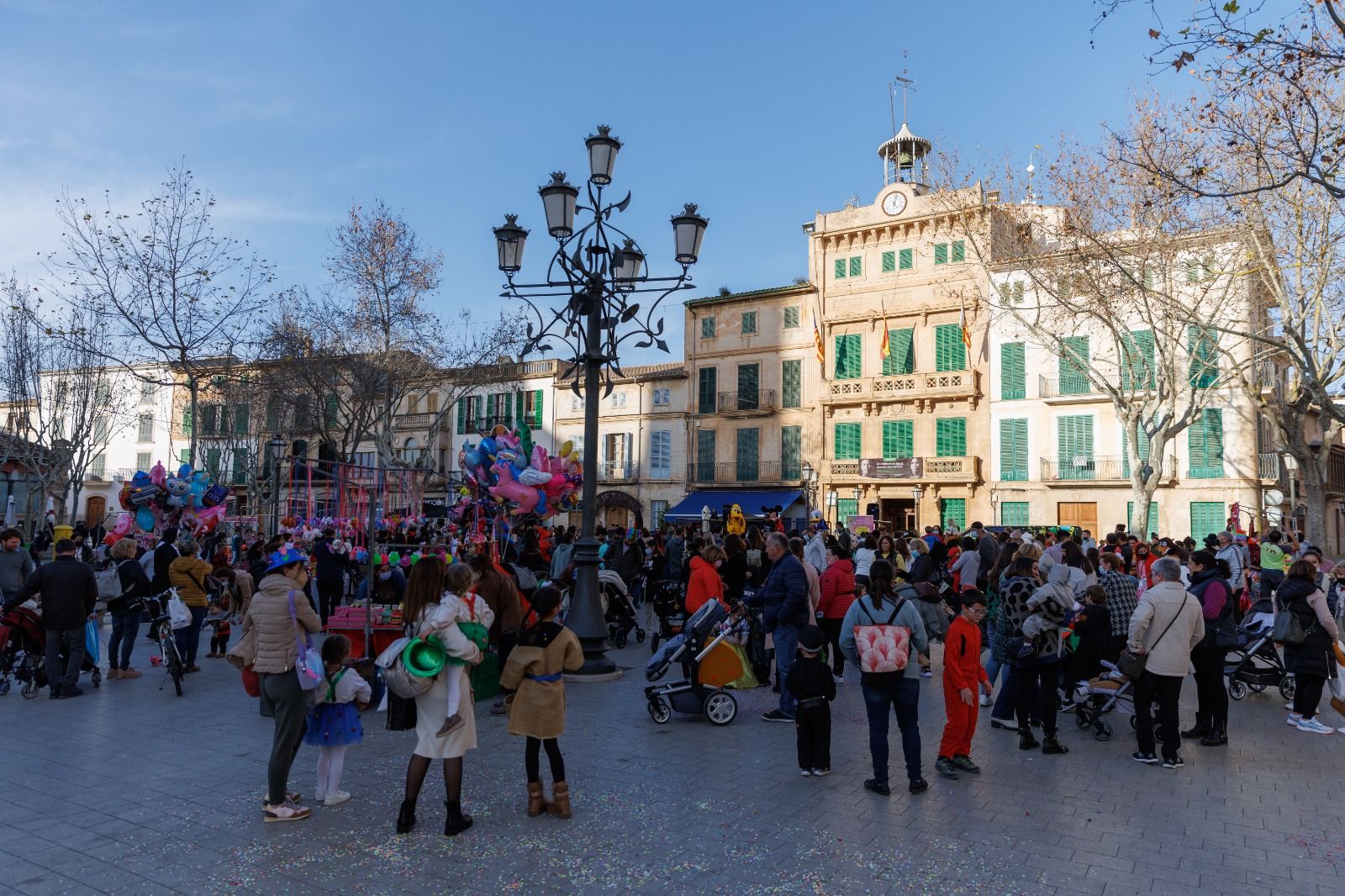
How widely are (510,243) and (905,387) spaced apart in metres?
22.7

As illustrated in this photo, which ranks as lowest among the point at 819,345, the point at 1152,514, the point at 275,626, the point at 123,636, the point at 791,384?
the point at 123,636

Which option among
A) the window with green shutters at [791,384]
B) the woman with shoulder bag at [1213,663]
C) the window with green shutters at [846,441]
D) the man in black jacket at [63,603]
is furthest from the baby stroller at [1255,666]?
the window with green shutters at [791,384]

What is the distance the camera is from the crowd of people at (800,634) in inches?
208

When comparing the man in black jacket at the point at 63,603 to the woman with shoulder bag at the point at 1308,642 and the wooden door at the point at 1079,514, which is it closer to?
the woman with shoulder bag at the point at 1308,642

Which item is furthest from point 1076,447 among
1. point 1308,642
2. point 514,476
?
point 1308,642

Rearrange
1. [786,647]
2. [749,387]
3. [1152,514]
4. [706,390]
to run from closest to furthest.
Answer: [786,647] → [1152,514] → [749,387] → [706,390]

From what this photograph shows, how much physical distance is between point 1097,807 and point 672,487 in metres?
30.3

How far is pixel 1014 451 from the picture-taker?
29.3 meters

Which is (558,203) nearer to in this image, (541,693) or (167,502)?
(541,693)

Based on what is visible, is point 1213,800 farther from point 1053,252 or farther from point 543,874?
point 1053,252

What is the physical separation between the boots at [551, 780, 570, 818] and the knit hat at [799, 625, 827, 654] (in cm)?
187

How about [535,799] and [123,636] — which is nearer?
[535,799]

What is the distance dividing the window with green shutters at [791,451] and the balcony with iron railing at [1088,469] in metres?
8.48

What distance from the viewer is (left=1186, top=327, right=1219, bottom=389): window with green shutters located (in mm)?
18266
